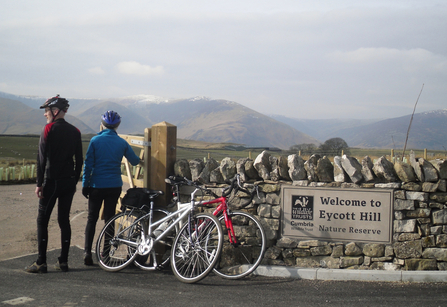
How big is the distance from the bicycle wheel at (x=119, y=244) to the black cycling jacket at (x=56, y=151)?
3.20 feet

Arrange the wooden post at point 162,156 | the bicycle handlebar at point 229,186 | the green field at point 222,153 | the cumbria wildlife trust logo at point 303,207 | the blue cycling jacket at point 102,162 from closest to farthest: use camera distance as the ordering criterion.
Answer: the bicycle handlebar at point 229,186 < the cumbria wildlife trust logo at point 303,207 < the blue cycling jacket at point 102,162 < the wooden post at point 162,156 < the green field at point 222,153

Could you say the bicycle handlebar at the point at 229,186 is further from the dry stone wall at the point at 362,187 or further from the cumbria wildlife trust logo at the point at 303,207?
the cumbria wildlife trust logo at the point at 303,207

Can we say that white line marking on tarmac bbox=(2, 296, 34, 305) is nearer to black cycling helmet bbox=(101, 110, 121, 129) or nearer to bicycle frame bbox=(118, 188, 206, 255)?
bicycle frame bbox=(118, 188, 206, 255)

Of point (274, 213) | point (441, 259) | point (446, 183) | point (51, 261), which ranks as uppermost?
point (446, 183)

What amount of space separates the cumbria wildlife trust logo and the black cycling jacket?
2.96 m

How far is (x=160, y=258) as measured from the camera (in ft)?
18.6

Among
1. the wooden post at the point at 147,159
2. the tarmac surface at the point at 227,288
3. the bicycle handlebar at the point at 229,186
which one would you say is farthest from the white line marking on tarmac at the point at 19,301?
the wooden post at the point at 147,159

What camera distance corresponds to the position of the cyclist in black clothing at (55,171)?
15.9 feet

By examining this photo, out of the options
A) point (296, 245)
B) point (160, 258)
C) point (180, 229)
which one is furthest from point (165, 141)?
point (296, 245)

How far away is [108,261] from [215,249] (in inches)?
68.4

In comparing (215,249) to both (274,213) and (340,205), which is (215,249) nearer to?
(274,213)

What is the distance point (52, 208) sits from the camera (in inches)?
195

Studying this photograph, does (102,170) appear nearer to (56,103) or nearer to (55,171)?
(55,171)

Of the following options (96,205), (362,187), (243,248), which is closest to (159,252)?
(96,205)
